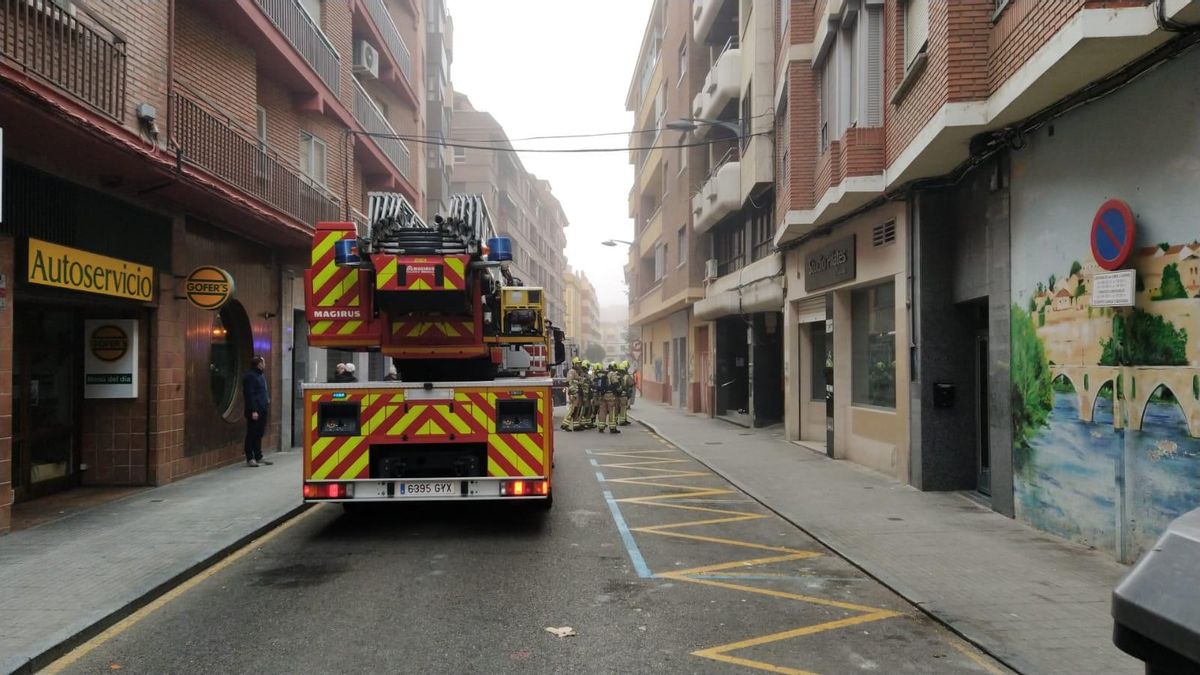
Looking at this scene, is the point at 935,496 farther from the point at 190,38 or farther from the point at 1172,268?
the point at 190,38

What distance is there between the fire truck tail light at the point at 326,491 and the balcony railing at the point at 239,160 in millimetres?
5158

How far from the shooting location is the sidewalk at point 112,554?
16.4ft

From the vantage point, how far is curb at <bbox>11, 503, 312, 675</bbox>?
4.47m

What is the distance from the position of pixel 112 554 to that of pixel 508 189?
5085cm

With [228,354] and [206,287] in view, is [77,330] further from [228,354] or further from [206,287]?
[228,354]

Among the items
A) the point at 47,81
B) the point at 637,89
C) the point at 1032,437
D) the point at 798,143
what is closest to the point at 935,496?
the point at 1032,437

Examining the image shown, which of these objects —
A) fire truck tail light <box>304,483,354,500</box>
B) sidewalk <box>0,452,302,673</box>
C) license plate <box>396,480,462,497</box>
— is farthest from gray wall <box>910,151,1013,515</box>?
sidewalk <box>0,452,302,673</box>

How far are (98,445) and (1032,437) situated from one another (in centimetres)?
1136

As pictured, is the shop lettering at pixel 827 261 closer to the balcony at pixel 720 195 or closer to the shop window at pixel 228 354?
the balcony at pixel 720 195

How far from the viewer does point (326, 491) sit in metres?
7.55

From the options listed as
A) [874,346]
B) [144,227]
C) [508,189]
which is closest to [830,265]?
[874,346]

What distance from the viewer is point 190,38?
12.0 m

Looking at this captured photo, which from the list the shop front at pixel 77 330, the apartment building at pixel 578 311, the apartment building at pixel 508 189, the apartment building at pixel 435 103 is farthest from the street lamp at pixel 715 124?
the apartment building at pixel 578 311

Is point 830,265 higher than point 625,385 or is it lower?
higher
